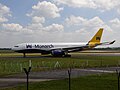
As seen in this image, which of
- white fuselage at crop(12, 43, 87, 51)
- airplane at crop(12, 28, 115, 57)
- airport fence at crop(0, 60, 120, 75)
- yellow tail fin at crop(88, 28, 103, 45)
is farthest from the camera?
yellow tail fin at crop(88, 28, 103, 45)

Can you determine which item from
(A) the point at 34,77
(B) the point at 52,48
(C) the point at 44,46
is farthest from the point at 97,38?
(A) the point at 34,77

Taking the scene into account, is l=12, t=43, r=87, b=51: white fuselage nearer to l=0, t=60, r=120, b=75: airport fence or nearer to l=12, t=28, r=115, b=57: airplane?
l=12, t=28, r=115, b=57: airplane

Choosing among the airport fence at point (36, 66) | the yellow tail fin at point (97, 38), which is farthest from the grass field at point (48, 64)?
the yellow tail fin at point (97, 38)

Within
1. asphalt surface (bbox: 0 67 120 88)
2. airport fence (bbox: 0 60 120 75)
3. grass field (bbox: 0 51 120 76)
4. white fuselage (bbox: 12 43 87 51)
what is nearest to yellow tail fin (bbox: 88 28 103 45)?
white fuselage (bbox: 12 43 87 51)

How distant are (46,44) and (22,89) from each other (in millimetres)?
63518

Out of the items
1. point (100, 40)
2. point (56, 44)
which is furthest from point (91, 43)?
point (56, 44)

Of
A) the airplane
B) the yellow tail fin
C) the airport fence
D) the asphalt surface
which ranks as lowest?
the asphalt surface

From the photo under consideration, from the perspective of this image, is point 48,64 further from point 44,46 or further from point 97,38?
point 97,38

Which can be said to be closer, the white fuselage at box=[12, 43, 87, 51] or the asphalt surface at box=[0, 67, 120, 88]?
the asphalt surface at box=[0, 67, 120, 88]

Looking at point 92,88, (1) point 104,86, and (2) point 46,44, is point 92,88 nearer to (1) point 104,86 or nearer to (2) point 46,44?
(1) point 104,86

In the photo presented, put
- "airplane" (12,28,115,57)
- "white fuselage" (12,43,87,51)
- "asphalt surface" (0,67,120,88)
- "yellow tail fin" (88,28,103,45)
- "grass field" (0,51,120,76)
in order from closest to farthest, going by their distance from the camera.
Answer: "asphalt surface" (0,67,120,88) < "grass field" (0,51,120,76) < "airplane" (12,28,115,57) < "white fuselage" (12,43,87,51) < "yellow tail fin" (88,28,103,45)

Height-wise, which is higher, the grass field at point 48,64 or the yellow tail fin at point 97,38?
the yellow tail fin at point 97,38

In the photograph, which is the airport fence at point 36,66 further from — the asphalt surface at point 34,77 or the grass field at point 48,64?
the asphalt surface at point 34,77

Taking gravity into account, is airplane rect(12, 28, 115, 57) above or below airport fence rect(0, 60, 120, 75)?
above
